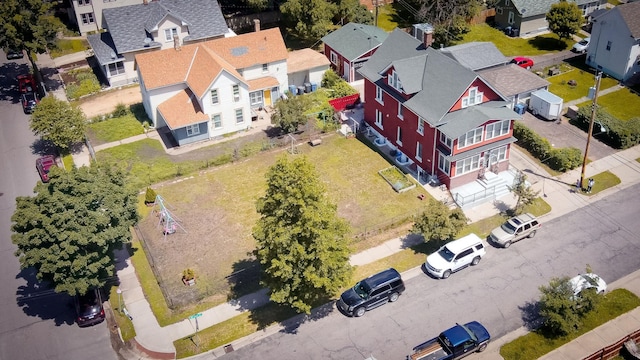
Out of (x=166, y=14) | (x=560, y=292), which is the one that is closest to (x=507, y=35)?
(x=166, y=14)

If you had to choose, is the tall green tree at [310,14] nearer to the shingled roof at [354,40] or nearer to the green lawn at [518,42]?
the shingled roof at [354,40]

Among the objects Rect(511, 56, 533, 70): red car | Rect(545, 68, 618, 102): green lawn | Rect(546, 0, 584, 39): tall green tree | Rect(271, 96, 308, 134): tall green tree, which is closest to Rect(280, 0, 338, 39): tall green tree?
Rect(271, 96, 308, 134): tall green tree

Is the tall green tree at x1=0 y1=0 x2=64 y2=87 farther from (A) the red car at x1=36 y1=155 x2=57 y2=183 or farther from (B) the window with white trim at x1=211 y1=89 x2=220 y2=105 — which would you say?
(B) the window with white trim at x1=211 y1=89 x2=220 y2=105

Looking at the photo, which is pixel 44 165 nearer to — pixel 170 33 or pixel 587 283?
pixel 170 33

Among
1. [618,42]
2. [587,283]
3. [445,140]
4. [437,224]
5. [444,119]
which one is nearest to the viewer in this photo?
[587,283]

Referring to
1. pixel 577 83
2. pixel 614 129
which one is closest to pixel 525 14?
pixel 577 83

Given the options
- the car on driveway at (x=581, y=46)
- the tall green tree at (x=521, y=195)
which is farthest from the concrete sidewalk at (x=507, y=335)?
the car on driveway at (x=581, y=46)
